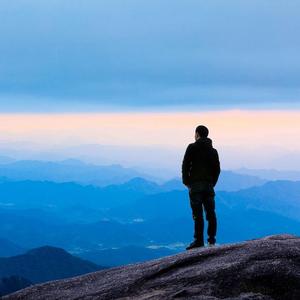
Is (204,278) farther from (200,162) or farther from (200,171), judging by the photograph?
(200,162)

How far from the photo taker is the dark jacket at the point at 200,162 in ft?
71.0

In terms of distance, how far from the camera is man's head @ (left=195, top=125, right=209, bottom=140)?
2161 cm

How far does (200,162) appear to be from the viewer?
71.6 ft

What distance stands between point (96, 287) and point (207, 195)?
5811 millimetres

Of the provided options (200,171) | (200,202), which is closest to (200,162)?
(200,171)

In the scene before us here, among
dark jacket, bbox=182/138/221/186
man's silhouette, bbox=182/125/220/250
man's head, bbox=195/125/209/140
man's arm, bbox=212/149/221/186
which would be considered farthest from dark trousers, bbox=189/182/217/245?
man's head, bbox=195/125/209/140

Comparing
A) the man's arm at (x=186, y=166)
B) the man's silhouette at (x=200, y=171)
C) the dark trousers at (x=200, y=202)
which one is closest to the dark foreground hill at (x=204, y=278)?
the dark trousers at (x=200, y=202)

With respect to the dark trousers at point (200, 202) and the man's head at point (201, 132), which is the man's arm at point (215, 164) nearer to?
the dark trousers at point (200, 202)

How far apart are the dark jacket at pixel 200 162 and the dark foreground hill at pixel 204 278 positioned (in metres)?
2.98

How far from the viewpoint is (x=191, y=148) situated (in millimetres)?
21516

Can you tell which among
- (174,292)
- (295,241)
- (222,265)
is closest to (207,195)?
(295,241)

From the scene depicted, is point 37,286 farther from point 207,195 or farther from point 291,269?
point 291,269

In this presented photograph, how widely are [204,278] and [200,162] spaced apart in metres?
6.23

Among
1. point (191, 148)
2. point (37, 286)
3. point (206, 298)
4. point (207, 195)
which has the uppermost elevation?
point (191, 148)
